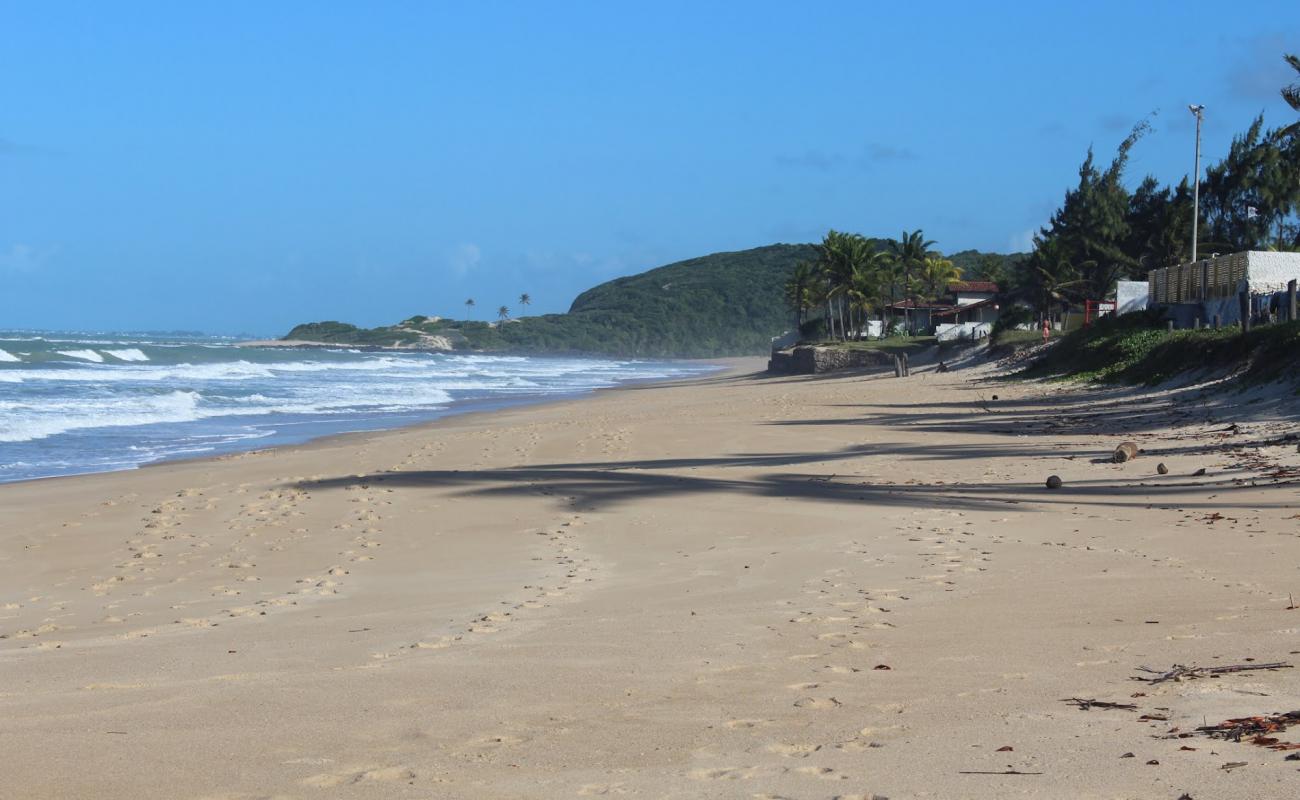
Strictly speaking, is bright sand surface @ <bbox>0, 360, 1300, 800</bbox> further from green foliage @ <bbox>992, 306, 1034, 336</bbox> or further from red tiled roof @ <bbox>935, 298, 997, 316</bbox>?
red tiled roof @ <bbox>935, 298, 997, 316</bbox>

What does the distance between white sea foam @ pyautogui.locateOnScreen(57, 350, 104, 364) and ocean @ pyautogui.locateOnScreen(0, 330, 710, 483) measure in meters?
7.06

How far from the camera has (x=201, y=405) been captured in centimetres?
3662

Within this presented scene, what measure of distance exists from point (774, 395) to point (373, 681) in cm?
3249

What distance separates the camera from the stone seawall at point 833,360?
55281mm

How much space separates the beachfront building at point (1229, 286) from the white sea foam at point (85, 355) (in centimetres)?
6042

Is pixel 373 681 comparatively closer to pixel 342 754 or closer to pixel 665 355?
pixel 342 754

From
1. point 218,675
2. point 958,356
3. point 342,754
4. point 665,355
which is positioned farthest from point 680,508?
point 665,355

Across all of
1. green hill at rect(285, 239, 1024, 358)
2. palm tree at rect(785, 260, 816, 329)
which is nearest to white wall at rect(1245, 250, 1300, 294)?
palm tree at rect(785, 260, 816, 329)

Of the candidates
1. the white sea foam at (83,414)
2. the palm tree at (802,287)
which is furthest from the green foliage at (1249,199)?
the white sea foam at (83,414)

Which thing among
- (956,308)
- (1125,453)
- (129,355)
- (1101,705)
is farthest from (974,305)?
(1101,705)

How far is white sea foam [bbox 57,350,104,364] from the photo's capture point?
76719 mm

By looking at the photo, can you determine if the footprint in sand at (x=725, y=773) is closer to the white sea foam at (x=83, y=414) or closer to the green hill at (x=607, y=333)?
the white sea foam at (x=83, y=414)

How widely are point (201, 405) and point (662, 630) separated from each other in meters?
32.3

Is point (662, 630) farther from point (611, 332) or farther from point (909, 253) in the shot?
point (611, 332)
